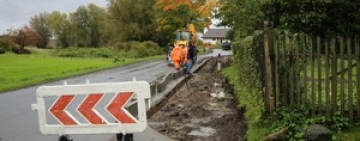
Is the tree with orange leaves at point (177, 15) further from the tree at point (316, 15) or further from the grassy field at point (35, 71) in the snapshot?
the tree at point (316, 15)

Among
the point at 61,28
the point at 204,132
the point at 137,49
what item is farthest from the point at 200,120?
the point at 61,28

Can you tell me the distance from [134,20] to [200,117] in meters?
61.4

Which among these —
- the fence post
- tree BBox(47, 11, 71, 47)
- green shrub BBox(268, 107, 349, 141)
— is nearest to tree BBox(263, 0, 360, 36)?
the fence post

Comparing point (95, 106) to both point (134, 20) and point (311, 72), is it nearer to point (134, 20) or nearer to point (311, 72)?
point (311, 72)

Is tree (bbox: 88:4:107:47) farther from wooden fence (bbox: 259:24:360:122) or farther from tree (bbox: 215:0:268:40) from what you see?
wooden fence (bbox: 259:24:360:122)

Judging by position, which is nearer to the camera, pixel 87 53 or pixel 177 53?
pixel 177 53

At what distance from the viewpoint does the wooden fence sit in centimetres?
817

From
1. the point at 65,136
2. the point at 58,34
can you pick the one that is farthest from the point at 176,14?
the point at 65,136

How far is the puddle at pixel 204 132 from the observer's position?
1060cm

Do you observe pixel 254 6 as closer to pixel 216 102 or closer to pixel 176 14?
pixel 216 102

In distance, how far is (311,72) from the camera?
829 cm

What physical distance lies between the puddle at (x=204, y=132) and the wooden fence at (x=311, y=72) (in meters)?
2.14

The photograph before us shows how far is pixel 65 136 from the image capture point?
285 inches

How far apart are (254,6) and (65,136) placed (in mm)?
11662
